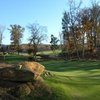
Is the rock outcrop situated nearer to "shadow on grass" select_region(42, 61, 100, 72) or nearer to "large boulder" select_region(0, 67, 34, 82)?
"large boulder" select_region(0, 67, 34, 82)

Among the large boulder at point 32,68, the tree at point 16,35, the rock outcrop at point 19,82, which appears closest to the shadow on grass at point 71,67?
the large boulder at point 32,68

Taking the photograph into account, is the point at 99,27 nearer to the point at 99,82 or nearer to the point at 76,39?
the point at 76,39

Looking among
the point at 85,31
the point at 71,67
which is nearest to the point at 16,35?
the point at 85,31

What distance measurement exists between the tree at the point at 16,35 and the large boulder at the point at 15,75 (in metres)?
85.8

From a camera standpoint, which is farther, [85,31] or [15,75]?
[85,31]

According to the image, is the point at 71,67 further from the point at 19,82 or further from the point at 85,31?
the point at 85,31

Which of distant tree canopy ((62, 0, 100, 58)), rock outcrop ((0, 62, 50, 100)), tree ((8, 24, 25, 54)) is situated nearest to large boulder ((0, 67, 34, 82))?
rock outcrop ((0, 62, 50, 100))

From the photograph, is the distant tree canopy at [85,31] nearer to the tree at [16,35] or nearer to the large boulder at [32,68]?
the tree at [16,35]

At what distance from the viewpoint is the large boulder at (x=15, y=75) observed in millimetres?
18278

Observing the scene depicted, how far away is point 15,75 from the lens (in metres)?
18.3

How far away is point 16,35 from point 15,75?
9023 cm

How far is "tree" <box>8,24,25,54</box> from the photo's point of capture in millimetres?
106250

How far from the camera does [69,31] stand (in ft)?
292

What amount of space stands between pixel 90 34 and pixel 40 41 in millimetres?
17576
